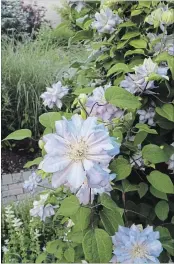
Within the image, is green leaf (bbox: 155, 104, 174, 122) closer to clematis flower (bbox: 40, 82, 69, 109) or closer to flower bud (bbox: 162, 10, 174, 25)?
flower bud (bbox: 162, 10, 174, 25)

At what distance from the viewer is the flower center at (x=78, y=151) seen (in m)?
0.74

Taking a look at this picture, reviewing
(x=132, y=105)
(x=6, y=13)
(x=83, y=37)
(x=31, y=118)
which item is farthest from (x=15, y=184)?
(x=6, y=13)

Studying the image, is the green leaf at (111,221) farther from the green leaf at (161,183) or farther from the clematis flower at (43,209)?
the clematis flower at (43,209)

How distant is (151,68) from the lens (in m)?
1.04

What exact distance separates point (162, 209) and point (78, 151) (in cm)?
44

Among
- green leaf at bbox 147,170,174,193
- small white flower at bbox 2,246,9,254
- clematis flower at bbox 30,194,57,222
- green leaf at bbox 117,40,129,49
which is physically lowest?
small white flower at bbox 2,246,9,254

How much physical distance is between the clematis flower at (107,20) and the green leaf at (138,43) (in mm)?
66

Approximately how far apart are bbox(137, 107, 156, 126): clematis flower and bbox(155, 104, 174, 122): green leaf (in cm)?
3

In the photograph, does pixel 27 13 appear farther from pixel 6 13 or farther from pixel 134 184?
pixel 134 184

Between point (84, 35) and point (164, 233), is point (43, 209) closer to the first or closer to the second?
point (164, 233)

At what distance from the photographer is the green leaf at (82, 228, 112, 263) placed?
83 cm

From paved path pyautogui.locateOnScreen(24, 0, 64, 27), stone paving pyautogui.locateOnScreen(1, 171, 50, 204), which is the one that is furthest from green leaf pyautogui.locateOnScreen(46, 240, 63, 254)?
paved path pyautogui.locateOnScreen(24, 0, 64, 27)

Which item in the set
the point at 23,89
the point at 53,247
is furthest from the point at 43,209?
the point at 23,89

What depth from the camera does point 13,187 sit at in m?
3.09
